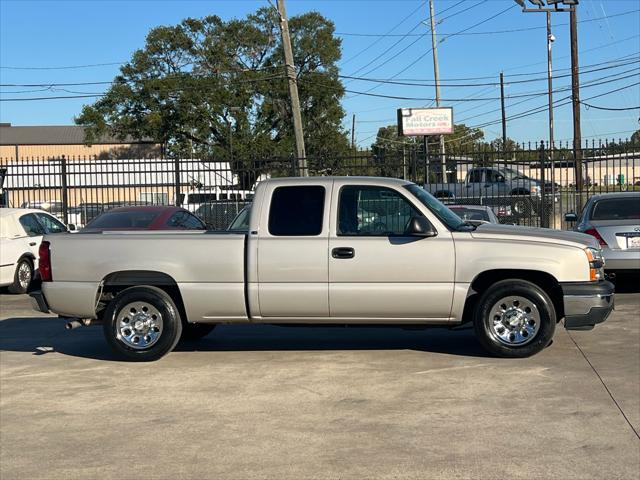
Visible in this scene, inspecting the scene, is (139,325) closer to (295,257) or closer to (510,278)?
(295,257)

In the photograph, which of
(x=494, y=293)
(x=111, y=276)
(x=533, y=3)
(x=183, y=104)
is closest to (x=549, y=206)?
(x=533, y=3)

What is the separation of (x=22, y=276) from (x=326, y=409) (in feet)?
32.2

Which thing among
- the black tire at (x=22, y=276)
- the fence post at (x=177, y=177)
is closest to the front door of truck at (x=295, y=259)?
the black tire at (x=22, y=276)

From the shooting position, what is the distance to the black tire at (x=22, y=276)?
14.3 m

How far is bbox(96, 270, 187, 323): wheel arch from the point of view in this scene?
8266mm

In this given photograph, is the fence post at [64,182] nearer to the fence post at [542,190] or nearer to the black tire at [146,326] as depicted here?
the fence post at [542,190]

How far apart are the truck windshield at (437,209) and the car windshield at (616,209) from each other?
5.29m

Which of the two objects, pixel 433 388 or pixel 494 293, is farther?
pixel 494 293

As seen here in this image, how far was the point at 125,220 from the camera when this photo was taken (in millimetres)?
14492

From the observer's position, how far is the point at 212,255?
811cm

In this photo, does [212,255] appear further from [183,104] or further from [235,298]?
[183,104]

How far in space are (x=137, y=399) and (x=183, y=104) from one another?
Answer: 2046 inches

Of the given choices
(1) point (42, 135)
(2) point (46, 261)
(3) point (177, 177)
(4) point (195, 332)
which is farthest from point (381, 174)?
(1) point (42, 135)

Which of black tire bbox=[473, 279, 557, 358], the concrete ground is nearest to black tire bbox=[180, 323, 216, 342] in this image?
the concrete ground
